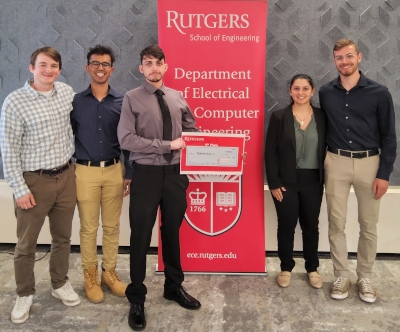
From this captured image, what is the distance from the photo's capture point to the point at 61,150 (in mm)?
2543

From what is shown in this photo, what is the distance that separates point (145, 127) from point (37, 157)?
0.71 meters

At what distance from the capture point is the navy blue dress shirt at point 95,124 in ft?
8.59

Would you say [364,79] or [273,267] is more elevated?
[364,79]

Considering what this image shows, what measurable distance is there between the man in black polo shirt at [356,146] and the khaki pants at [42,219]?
190 centimetres

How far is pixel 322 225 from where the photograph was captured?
141 inches

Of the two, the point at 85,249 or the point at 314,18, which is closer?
the point at 85,249

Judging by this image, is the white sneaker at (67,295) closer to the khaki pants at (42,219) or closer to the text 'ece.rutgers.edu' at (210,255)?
the khaki pants at (42,219)

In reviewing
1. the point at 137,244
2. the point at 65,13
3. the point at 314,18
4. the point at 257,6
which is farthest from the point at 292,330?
the point at 65,13

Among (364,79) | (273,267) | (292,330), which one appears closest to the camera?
(292,330)

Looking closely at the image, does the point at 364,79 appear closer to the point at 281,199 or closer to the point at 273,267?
the point at 281,199

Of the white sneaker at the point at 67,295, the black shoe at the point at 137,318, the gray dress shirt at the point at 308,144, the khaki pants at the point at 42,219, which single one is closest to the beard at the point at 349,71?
the gray dress shirt at the point at 308,144

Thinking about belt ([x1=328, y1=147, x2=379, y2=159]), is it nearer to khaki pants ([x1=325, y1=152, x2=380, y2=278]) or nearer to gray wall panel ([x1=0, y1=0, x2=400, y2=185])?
khaki pants ([x1=325, y1=152, x2=380, y2=278])

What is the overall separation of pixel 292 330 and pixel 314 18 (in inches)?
103

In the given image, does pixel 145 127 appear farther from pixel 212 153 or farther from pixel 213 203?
pixel 213 203
